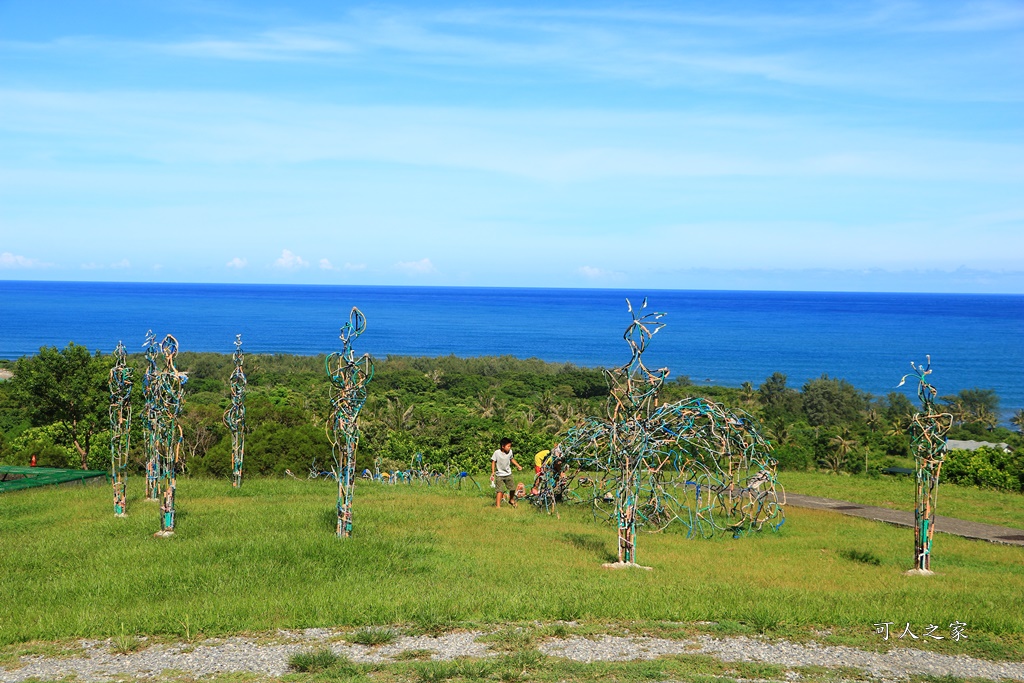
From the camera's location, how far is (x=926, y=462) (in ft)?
44.4

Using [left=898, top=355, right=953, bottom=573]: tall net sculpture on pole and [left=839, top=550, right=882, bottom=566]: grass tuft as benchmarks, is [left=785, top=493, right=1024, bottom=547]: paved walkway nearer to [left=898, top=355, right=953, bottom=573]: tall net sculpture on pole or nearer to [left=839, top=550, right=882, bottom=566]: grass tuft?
[left=839, top=550, right=882, bottom=566]: grass tuft

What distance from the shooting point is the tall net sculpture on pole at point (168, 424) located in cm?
1452

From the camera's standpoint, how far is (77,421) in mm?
33375

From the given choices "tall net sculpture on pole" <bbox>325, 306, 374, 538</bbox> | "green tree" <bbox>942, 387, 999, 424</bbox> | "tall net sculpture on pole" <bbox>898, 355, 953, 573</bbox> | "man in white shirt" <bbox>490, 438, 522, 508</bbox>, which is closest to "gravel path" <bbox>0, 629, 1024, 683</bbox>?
"tall net sculpture on pole" <bbox>898, 355, 953, 573</bbox>

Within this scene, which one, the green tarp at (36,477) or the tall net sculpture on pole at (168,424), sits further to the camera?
the green tarp at (36,477)

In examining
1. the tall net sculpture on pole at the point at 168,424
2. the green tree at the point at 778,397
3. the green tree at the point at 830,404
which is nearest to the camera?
the tall net sculpture on pole at the point at 168,424

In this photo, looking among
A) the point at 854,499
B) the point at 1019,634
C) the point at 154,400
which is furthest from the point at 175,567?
the point at 854,499

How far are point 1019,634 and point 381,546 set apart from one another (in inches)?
341

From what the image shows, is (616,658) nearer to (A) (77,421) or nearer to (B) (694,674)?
(B) (694,674)

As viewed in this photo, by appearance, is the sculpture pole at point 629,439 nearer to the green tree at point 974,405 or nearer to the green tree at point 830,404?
the green tree at point 830,404

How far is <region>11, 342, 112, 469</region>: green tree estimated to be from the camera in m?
31.3

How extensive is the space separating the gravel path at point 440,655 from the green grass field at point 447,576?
1.42 feet

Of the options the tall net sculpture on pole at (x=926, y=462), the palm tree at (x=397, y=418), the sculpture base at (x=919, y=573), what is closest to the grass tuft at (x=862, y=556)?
the tall net sculpture on pole at (x=926, y=462)

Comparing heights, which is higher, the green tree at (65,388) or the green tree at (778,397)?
the green tree at (65,388)
